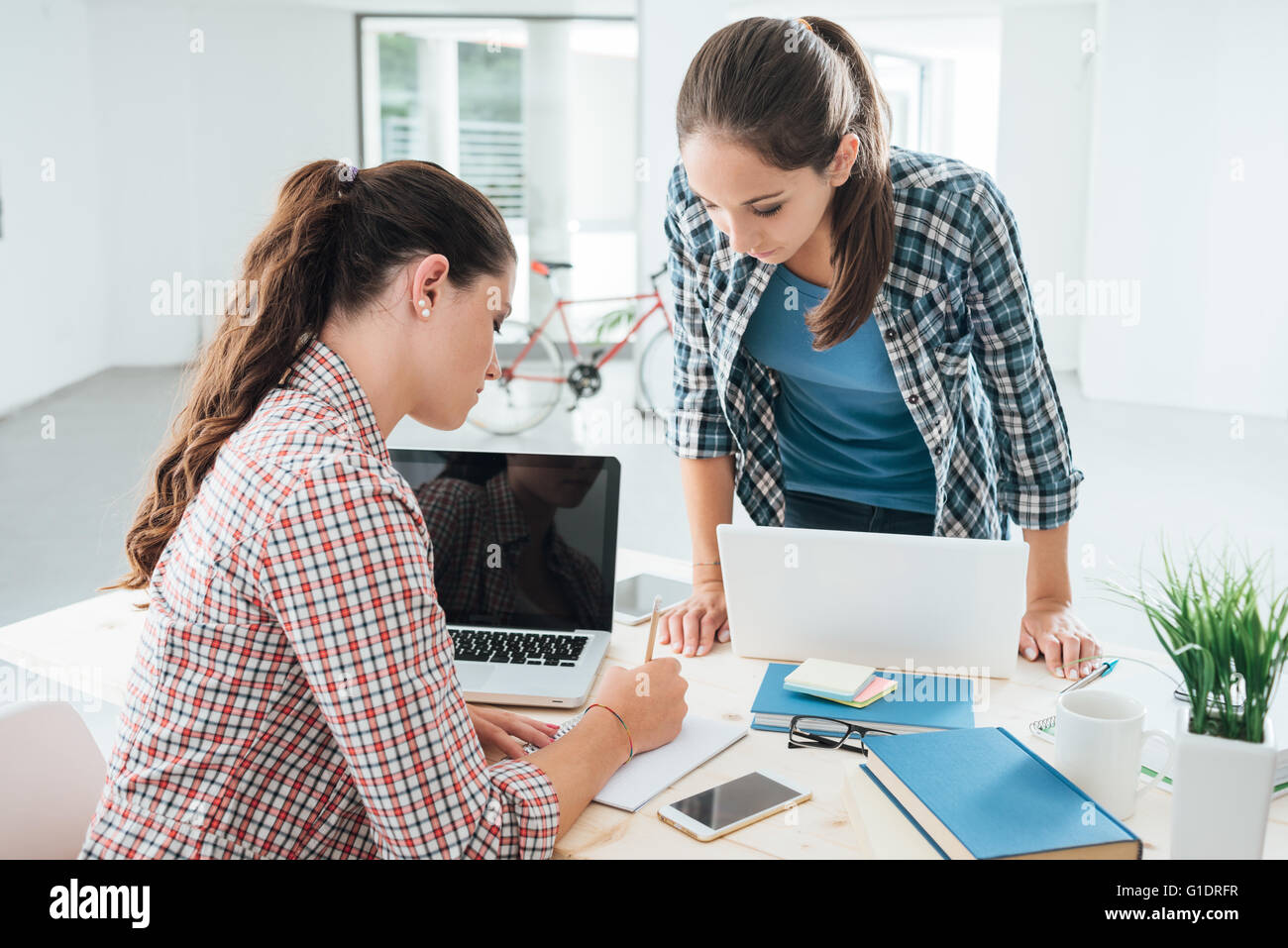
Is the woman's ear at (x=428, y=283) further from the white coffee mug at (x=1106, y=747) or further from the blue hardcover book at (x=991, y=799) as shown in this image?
the white coffee mug at (x=1106, y=747)

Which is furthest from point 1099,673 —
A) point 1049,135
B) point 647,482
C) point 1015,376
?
point 1049,135

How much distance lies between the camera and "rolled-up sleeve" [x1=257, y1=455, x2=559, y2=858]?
2.93ft

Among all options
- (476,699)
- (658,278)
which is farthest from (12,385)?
(476,699)

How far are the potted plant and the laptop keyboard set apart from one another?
779 millimetres

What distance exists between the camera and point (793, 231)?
1435 millimetres

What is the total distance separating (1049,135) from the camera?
25.1 ft

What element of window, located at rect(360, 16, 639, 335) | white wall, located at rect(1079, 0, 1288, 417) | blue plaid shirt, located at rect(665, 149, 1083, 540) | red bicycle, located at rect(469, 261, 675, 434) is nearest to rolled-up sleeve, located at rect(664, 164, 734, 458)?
blue plaid shirt, located at rect(665, 149, 1083, 540)

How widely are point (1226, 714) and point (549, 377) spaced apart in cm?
546

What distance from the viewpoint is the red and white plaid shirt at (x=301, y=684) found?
Result: 898mm

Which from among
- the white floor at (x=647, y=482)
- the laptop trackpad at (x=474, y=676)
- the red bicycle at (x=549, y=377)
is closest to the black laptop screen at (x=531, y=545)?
the laptop trackpad at (x=474, y=676)

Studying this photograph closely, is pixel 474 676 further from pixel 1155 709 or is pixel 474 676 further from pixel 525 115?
pixel 525 115

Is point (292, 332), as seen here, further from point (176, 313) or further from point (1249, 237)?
point (176, 313)

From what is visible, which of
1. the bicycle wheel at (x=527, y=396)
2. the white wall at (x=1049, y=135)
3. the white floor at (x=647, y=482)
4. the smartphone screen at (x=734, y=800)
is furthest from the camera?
the white wall at (x=1049, y=135)
